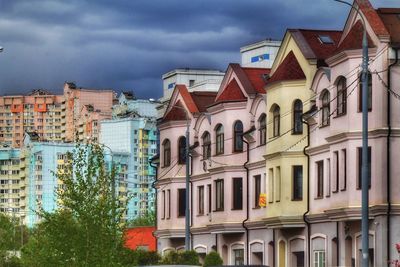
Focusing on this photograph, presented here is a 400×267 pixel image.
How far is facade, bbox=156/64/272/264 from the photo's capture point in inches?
2628

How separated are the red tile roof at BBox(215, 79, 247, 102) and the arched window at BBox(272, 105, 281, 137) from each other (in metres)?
6.10

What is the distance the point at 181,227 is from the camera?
7650 centimetres

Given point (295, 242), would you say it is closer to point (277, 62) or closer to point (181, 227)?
point (277, 62)

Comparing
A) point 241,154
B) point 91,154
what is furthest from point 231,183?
point 91,154

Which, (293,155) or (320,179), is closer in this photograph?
(320,179)

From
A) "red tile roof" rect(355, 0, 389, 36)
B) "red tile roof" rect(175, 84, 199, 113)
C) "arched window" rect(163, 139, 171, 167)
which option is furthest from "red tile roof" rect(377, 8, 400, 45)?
"arched window" rect(163, 139, 171, 167)

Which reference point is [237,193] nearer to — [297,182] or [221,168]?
[221,168]

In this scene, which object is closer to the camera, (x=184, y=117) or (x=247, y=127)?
(x=247, y=127)

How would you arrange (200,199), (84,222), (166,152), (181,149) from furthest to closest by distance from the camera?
(166,152) < (181,149) < (200,199) < (84,222)

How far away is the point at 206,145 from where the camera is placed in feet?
240

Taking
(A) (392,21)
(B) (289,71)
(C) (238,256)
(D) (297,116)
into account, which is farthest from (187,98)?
(A) (392,21)

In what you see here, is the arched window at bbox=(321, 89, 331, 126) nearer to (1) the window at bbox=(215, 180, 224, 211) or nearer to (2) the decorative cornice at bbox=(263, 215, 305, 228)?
(2) the decorative cornice at bbox=(263, 215, 305, 228)

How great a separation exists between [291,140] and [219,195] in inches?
438

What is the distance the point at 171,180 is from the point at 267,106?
15813mm
